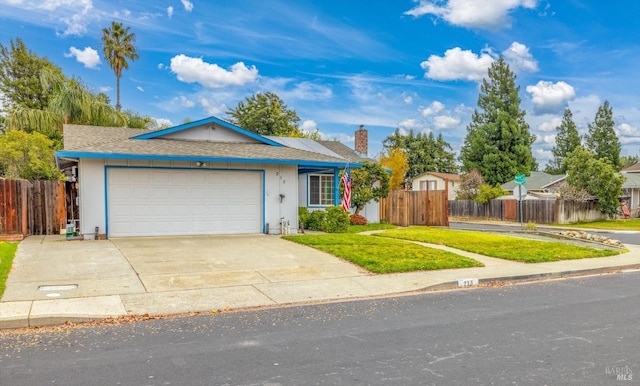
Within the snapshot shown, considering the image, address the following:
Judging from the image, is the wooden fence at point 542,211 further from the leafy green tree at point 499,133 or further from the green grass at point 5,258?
the green grass at point 5,258

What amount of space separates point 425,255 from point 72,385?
9218 mm

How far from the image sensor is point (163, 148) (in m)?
15.7

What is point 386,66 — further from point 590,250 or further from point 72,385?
point 72,385

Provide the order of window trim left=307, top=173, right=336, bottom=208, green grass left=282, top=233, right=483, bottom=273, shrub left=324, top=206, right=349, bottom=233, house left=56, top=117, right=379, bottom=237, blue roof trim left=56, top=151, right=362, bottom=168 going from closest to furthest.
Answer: green grass left=282, top=233, right=483, bottom=273 → blue roof trim left=56, top=151, right=362, bottom=168 → house left=56, top=117, right=379, bottom=237 → shrub left=324, top=206, right=349, bottom=233 → window trim left=307, top=173, right=336, bottom=208

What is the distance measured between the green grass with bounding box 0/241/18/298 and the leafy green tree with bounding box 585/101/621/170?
183 feet

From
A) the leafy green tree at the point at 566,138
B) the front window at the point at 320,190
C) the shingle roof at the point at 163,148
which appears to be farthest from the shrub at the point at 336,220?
the leafy green tree at the point at 566,138

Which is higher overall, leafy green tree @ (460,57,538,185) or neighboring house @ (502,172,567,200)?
leafy green tree @ (460,57,538,185)

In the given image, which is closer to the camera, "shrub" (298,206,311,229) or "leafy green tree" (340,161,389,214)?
"shrub" (298,206,311,229)

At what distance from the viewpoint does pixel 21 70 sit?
122ft

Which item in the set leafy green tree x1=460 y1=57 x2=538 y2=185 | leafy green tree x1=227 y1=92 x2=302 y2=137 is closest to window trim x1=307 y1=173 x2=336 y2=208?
leafy green tree x1=227 y1=92 x2=302 y2=137

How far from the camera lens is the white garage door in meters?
14.9

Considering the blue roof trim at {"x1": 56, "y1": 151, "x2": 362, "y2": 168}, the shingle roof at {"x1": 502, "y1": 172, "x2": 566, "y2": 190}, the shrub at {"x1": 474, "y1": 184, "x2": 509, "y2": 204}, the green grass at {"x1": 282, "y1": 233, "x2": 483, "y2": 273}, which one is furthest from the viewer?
the shingle roof at {"x1": 502, "y1": 172, "x2": 566, "y2": 190}

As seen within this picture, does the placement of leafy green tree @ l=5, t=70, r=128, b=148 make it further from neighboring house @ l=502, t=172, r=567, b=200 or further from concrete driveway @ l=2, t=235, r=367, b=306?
neighboring house @ l=502, t=172, r=567, b=200

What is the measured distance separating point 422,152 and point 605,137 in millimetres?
20184
